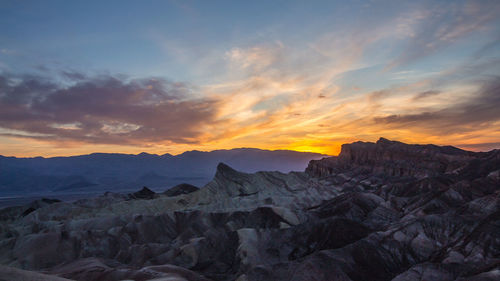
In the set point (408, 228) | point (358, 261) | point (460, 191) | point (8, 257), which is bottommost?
point (8, 257)

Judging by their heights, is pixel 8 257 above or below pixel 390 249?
below

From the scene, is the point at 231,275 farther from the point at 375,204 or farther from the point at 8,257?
the point at 8,257

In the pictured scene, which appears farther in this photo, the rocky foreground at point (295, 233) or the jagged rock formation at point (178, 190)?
the jagged rock formation at point (178, 190)

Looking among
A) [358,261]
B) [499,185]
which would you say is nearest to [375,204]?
[499,185]

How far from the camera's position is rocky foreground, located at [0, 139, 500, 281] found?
105 ft

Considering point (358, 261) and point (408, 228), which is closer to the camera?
point (358, 261)

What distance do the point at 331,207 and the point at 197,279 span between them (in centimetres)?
3515

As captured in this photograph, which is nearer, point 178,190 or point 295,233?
point 295,233

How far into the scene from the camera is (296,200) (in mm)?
73812

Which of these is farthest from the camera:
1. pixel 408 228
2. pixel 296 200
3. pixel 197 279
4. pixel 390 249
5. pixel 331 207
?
pixel 296 200

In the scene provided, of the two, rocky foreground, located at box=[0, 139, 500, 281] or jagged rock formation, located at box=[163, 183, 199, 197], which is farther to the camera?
jagged rock formation, located at box=[163, 183, 199, 197]

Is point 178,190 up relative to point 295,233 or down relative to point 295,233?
up

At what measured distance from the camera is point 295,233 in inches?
1816

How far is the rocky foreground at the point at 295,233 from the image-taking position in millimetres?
31969
